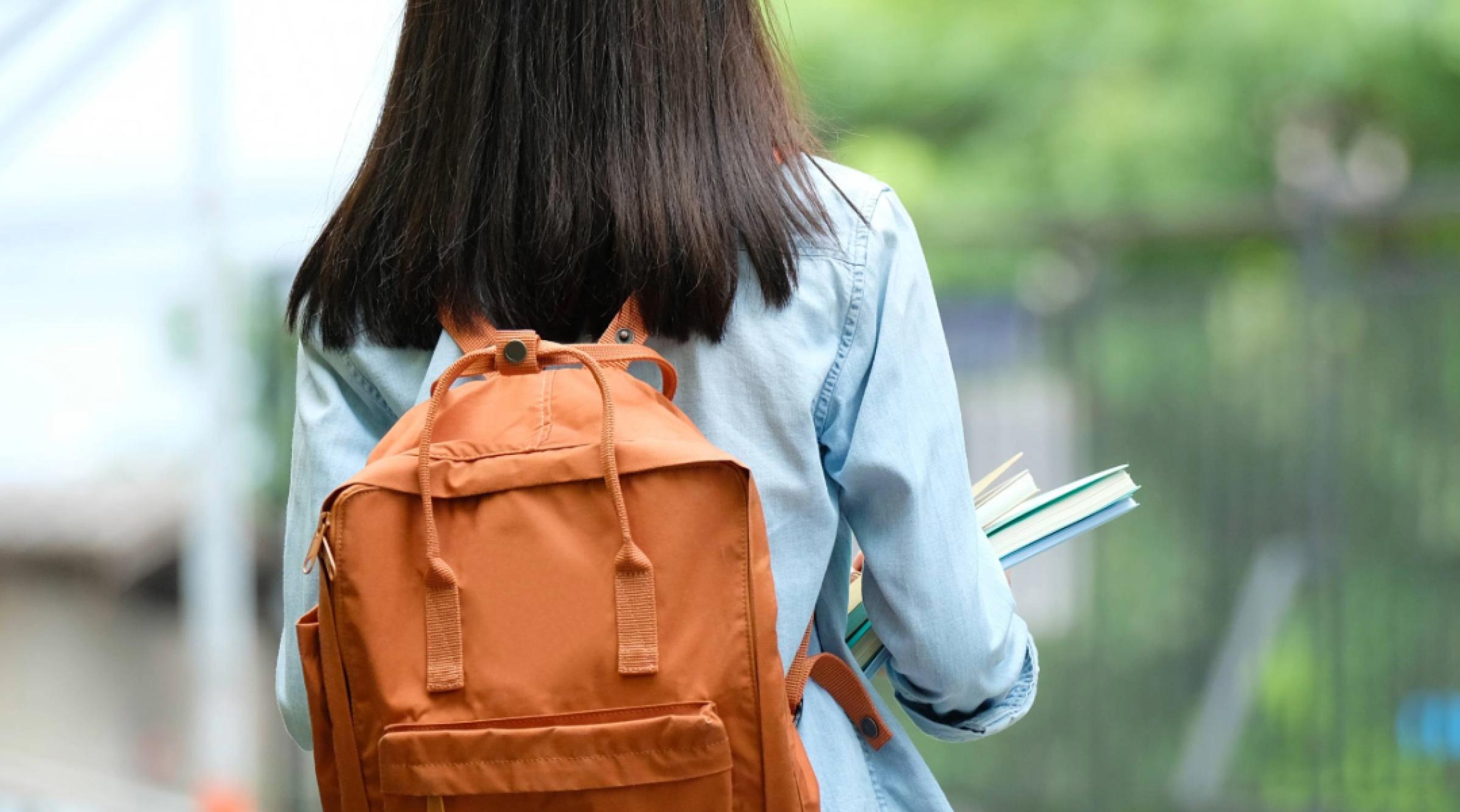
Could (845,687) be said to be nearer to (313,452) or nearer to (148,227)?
(313,452)

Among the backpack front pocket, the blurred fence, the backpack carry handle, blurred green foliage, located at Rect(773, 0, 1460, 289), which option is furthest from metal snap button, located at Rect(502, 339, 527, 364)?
blurred green foliage, located at Rect(773, 0, 1460, 289)

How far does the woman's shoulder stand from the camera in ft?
4.17

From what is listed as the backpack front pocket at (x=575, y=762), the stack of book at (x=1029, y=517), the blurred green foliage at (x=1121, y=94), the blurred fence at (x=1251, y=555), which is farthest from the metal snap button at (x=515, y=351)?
the blurred green foliage at (x=1121, y=94)

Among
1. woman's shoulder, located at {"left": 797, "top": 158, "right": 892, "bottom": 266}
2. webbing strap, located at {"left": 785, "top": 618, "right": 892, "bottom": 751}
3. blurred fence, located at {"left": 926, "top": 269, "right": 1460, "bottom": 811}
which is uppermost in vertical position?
woman's shoulder, located at {"left": 797, "top": 158, "right": 892, "bottom": 266}

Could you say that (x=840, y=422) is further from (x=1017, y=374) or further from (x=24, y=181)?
(x=24, y=181)

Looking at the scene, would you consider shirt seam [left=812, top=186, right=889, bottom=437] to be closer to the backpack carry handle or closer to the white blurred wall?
the backpack carry handle

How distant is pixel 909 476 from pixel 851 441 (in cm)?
7

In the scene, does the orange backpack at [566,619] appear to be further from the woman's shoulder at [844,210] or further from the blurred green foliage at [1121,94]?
the blurred green foliage at [1121,94]

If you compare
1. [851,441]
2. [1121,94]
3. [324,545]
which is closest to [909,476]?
[851,441]

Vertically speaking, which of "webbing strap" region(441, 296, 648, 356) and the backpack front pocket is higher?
"webbing strap" region(441, 296, 648, 356)

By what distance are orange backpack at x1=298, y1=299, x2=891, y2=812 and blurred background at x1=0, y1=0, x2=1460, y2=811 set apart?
2587 millimetres

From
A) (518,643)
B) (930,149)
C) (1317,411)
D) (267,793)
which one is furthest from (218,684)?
(930,149)

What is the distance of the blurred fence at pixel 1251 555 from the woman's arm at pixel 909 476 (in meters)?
3.26

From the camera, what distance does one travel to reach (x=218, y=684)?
382cm
